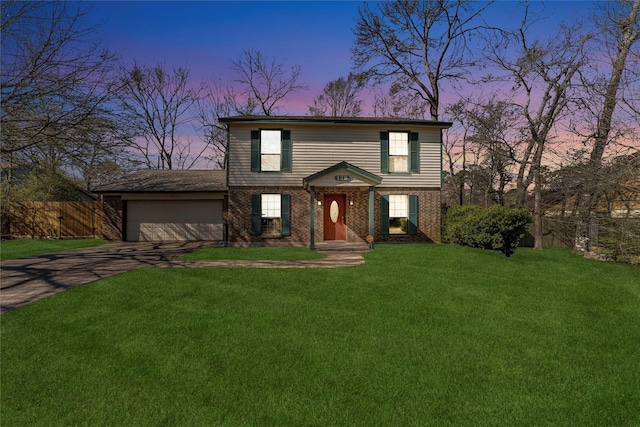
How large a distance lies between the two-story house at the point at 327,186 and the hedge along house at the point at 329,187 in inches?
1.8

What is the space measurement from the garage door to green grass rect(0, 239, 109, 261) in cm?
182

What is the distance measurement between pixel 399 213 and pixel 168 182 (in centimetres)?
1246

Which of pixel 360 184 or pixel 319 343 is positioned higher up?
pixel 360 184

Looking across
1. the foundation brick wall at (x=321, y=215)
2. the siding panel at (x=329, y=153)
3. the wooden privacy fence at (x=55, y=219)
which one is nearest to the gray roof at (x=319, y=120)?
the siding panel at (x=329, y=153)

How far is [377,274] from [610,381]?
5.41 metres

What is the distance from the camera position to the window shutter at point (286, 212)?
53.1ft

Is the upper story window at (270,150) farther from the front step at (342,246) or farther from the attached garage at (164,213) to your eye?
the front step at (342,246)

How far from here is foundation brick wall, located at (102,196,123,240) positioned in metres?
18.2

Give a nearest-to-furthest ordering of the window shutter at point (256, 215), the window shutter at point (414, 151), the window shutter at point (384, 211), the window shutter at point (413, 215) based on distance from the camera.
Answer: the window shutter at point (256, 215) → the window shutter at point (384, 211) → the window shutter at point (413, 215) → the window shutter at point (414, 151)

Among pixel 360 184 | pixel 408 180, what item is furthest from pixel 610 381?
pixel 408 180

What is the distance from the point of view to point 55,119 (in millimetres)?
6613

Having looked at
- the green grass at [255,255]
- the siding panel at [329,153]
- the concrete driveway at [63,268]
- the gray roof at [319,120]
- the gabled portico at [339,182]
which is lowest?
the concrete driveway at [63,268]

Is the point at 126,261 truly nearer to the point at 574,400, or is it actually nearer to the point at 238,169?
the point at 238,169

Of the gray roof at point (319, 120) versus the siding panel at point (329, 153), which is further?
the siding panel at point (329, 153)
